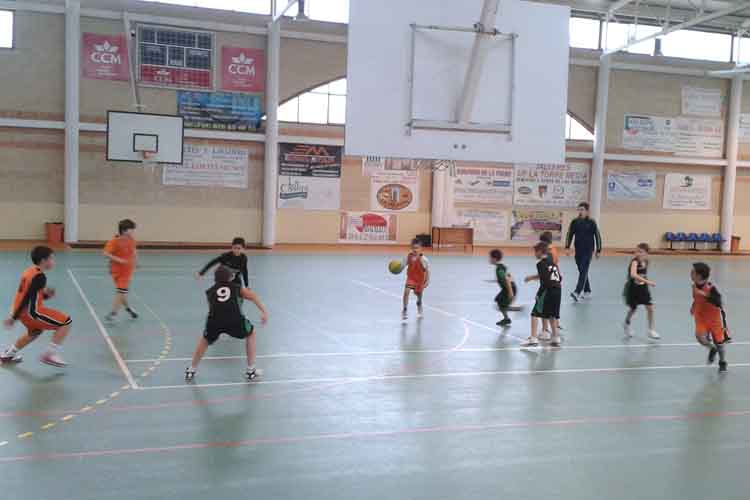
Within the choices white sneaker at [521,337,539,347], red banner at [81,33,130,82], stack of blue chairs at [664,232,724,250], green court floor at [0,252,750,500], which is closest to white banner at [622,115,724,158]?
stack of blue chairs at [664,232,724,250]

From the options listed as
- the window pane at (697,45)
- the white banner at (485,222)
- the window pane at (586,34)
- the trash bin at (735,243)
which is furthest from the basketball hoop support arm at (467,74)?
the trash bin at (735,243)

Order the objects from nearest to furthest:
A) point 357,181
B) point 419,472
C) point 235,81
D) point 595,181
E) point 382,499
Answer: point 382,499
point 419,472
point 235,81
point 357,181
point 595,181

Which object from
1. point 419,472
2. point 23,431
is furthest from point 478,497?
point 23,431

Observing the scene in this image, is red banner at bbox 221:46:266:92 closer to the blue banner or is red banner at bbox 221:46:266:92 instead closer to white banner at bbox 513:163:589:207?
the blue banner

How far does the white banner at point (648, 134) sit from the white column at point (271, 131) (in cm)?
1550

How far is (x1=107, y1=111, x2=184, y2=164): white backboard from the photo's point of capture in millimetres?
23812

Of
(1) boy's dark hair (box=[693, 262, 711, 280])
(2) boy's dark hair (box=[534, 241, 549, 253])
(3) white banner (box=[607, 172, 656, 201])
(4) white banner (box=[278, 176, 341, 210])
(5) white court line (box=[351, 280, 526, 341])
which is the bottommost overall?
(5) white court line (box=[351, 280, 526, 341])

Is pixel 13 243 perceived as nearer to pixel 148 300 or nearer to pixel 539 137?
pixel 148 300

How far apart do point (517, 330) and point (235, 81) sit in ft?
61.9

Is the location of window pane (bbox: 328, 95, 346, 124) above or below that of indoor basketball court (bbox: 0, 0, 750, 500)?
above

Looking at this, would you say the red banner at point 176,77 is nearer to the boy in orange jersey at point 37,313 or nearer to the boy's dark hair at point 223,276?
the boy in orange jersey at point 37,313

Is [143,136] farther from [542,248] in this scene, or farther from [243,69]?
[542,248]

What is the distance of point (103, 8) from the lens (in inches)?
996

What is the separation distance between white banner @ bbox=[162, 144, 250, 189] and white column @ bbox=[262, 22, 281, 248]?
1.07m
